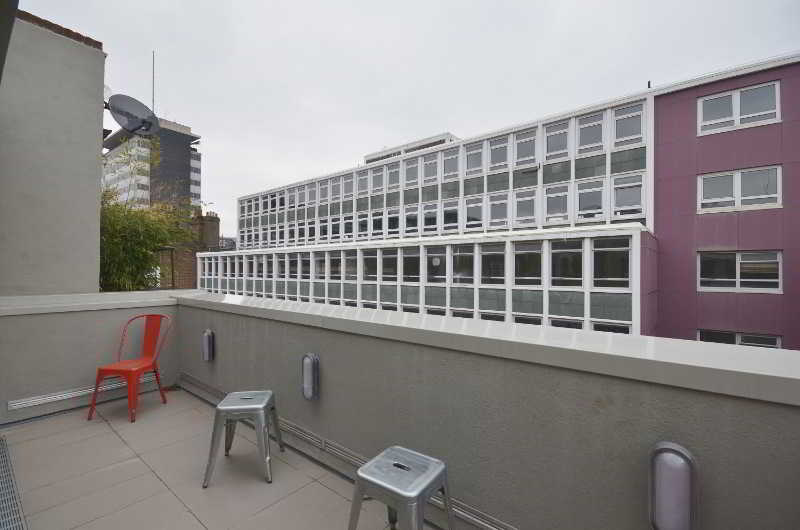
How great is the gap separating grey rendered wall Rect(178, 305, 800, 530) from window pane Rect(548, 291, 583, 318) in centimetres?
1333

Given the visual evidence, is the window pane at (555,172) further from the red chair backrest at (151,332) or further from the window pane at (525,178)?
the red chair backrest at (151,332)

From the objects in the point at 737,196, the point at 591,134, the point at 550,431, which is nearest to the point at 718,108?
the point at 737,196

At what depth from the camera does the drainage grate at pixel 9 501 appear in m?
2.02

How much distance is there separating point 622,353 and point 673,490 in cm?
48

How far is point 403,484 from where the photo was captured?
1478mm

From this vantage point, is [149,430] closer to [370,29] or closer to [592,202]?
[370,29]

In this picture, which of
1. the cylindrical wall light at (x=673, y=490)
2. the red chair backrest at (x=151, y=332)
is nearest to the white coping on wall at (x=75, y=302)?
the red chair backrest at (x=151, y=332)

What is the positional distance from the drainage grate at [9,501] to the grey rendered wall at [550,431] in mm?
1746

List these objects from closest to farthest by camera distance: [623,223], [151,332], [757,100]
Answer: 1. [151,332]
2. [757,100]
3. [623,223]

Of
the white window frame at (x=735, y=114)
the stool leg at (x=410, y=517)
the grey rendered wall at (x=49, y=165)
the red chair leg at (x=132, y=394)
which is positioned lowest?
the red chair leg at (x=132, y=394)

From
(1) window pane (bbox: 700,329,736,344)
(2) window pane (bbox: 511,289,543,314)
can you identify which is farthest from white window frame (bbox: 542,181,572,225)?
(1) window pane (bbox: 700,329,736,344)

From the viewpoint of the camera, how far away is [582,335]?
1.70 m

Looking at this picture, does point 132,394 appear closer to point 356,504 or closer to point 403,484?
point 356,504

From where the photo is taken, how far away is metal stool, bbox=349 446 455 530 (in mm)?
1399
